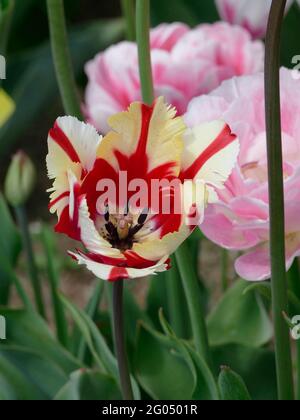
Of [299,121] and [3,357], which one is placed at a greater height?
[299,121]

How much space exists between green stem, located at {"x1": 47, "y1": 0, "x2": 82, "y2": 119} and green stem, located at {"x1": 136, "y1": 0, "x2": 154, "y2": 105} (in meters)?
0.05

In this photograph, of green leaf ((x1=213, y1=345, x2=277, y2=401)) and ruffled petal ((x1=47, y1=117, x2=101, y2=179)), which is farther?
green leaf ((x1=213, y1=345, x2=277, y2=401))

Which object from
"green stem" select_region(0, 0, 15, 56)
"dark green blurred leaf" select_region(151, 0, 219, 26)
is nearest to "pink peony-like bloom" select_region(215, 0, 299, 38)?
"green stem" select_region(0, 0, 15, 56)

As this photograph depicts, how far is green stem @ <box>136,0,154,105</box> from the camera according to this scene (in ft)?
1.79

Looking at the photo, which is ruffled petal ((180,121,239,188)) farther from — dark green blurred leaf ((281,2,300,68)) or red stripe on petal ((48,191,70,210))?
dark green blurred leaf ((281,2,300,68))

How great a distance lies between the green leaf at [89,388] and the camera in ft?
2.09

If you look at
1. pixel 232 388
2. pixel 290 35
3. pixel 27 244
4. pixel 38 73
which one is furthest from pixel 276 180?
pixel 38 73

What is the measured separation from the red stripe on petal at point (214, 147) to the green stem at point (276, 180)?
0.02 m

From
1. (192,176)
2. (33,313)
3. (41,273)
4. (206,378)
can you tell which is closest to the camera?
(192,176)

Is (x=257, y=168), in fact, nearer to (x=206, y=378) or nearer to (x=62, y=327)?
(x=206, y=378)

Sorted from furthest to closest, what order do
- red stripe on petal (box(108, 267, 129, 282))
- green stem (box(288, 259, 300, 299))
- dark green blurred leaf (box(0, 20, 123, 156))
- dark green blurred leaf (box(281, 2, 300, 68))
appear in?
dark green blurred leaf (box(0, 20, 123, 156))
dark green blurred leaf (box(281, 2, 300, 68))
green stem (box(288, 259, 300, 299))
red stripe on petal (box(108, 267, 129, 282))

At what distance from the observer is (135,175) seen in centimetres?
49

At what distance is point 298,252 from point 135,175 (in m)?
0.10
